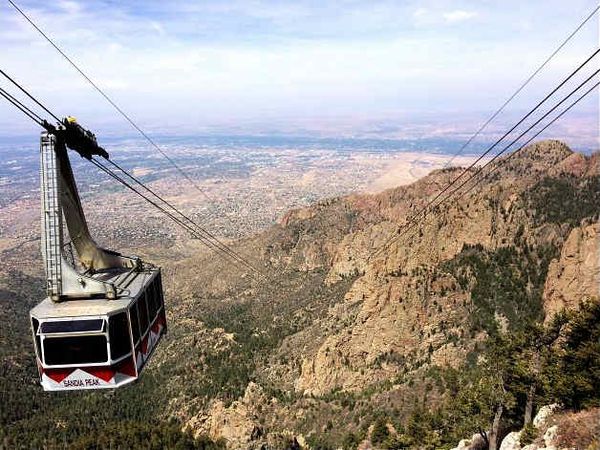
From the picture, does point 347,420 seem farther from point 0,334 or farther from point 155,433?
point 0,334

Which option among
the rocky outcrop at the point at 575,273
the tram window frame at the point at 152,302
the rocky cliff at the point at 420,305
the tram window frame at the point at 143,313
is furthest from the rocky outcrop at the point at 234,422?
the tram window frame at the point at 143,313

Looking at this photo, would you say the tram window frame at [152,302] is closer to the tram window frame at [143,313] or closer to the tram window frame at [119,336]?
the tram window frame at [143,313]

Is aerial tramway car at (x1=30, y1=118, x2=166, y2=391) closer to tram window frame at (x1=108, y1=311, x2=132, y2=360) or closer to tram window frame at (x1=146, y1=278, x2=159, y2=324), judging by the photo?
tram window frame at (x1=108, y1=311, x2=132, y2=360)

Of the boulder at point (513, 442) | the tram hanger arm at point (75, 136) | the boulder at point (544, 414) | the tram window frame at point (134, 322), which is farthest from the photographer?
the boulder at point (544, 414)

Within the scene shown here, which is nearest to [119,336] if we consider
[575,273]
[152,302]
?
[152,302]

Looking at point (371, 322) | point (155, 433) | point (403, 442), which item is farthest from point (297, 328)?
point (403, 442)

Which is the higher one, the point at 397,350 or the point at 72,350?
the point at 72,350

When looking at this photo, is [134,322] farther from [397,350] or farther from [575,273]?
[397,350]
